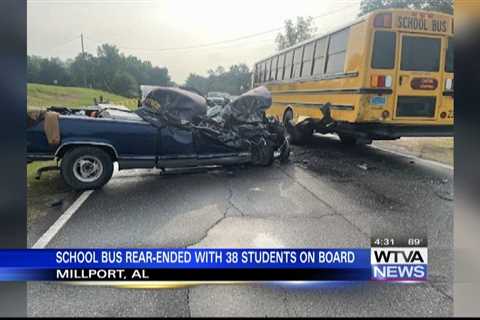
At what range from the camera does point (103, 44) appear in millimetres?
3047

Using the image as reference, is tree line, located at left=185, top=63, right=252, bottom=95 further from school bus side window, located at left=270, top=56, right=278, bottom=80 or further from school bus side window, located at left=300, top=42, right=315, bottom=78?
school bus side window, located at left=270, top=56, right=278, bottom=80

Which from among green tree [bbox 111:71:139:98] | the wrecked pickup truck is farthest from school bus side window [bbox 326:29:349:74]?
green tree [bbox 111:71:139:98]

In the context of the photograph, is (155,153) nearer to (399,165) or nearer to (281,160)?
(281,160)

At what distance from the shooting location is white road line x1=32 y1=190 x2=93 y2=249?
306cm

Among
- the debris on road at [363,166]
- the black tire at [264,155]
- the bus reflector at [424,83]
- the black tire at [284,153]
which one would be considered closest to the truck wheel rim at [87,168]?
the black tire at [264,155]

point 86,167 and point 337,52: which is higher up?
point 337,52

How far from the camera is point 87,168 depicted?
442 cm

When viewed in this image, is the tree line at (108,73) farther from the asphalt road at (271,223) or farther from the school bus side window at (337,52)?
the school bus side window at (337,52)

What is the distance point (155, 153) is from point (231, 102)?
1474mm

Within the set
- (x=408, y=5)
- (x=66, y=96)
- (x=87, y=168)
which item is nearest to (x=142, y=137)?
(x=87, y=168)

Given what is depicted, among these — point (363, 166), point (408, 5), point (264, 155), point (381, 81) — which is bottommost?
point (363, 166)

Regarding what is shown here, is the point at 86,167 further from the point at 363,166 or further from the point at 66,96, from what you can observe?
the point at 363,166

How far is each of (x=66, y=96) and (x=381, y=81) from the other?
474cm

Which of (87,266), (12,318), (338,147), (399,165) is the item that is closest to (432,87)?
(399,165)
